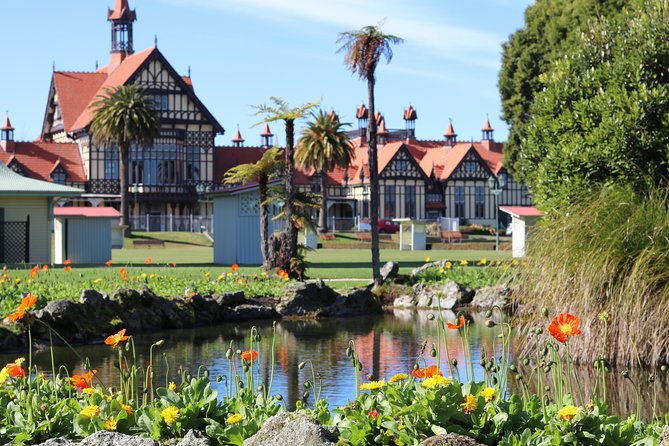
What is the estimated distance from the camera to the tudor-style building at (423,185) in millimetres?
87000

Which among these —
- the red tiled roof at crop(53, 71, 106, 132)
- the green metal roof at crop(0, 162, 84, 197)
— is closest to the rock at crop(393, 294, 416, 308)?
the green metal roof at crop(0, 162, 84, 197)

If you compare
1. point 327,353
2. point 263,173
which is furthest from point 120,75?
point 327,353

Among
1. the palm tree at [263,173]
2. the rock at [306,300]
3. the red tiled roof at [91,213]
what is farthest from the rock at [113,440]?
the red tiled roof at [91,213]

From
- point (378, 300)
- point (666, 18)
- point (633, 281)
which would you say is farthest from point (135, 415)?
point (378, 300)

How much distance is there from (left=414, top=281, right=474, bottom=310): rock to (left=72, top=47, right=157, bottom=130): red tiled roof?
52.4 m

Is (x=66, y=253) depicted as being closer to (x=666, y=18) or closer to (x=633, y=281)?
(x=666, y=18)

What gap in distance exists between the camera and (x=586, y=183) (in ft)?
57.2

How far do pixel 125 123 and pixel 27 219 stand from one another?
1068 inches

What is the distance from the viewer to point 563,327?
6.33 metres

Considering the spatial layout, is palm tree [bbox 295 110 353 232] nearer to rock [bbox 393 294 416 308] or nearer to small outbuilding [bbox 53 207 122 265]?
small outbuilding [bbox 53 207 122 265]

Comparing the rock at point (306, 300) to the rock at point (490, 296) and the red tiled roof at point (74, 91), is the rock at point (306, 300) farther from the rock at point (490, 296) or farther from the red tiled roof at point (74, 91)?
the red tiled roof at point (74, 91)

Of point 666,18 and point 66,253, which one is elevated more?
point 666,18

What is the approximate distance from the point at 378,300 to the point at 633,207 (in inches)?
377

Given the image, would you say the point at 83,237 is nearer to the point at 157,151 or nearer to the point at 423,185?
the point at 157,151
